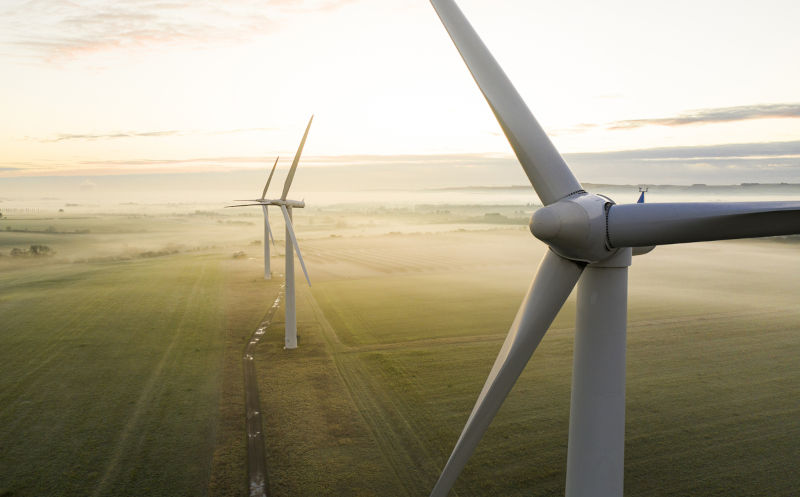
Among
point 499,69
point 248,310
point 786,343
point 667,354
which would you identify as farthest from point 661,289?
point 499,69

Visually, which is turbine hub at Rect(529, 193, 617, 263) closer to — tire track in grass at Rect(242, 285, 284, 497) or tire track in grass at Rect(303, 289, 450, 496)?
tire track in grass at Rect(303, 289, 450, 496)

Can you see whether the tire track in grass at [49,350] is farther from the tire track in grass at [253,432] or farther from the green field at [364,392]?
the tire track in grass at [253,432]

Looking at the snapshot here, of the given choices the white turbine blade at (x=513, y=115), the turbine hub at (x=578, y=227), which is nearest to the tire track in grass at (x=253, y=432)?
the turbine hub at (x=578, y=227)

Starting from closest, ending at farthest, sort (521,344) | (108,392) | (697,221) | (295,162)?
(697,221), (521,344), (108,392), (295,162)

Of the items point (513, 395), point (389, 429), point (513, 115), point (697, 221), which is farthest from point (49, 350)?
point (697, 221)

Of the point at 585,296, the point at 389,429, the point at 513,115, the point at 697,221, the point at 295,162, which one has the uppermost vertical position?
the point at 295,162

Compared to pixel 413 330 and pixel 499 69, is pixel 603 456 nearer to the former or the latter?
pixel 499 69

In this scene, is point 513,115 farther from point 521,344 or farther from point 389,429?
point 389,429
